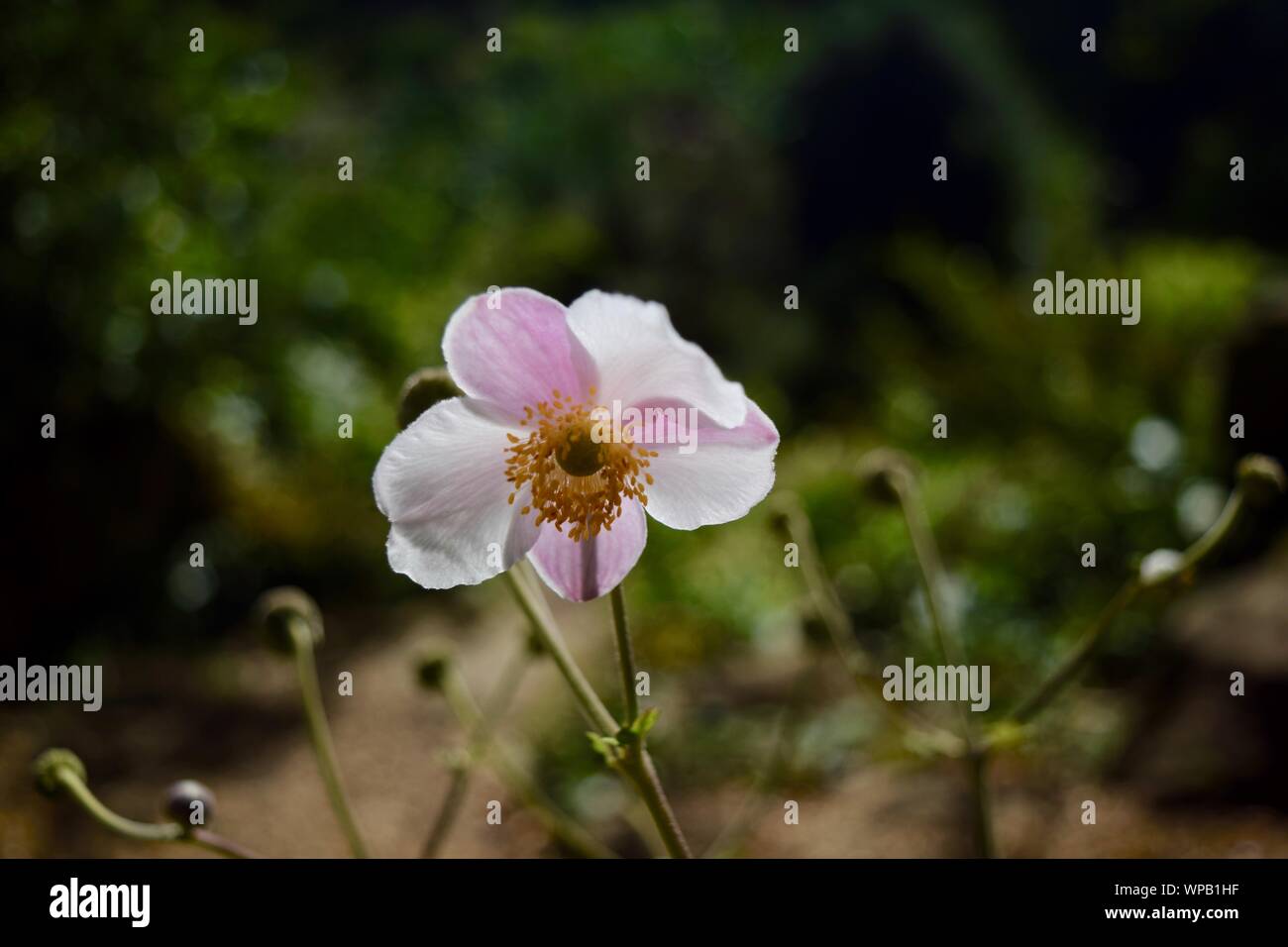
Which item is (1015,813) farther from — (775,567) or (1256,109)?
(1256,109)

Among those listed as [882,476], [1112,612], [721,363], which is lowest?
[1112,612]

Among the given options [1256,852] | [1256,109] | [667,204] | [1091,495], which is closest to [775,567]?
[1091,495]

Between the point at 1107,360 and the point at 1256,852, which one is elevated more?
the point at 1107,360

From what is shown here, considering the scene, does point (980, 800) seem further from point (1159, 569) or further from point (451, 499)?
point (451, 499)

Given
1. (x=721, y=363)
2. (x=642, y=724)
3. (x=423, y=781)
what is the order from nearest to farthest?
(x=642, y=724)
(x=423, y=781)
(x=721, y=363)

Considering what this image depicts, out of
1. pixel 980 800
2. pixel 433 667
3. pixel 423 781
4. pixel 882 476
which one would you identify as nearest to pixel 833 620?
pixel 882 476

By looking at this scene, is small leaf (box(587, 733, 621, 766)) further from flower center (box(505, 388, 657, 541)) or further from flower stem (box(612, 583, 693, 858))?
flower center (box(505, 388, 657, 541))

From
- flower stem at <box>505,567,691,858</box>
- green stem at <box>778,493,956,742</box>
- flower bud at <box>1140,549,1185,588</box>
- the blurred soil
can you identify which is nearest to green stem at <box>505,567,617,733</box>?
flower stem at <box>505,567,691,858</box>
